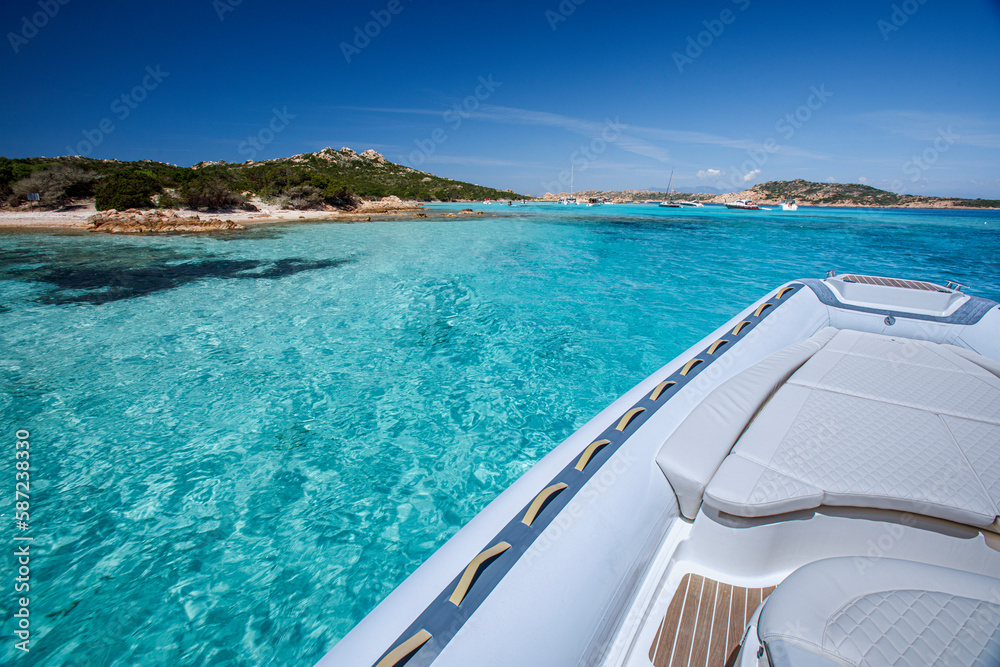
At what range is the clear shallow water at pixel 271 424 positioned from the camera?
5.78 ft

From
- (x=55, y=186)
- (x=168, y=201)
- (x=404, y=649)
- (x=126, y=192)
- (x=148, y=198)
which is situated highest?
(x=55, y=186)

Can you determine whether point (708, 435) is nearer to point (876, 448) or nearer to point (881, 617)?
point (876, 448)

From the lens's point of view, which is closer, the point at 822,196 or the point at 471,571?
the point at 471,571

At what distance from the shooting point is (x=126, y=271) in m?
8.16

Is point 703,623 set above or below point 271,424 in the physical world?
above

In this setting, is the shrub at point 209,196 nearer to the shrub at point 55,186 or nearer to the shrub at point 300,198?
the shrub at point 300,198

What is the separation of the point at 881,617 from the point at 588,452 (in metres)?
0.82

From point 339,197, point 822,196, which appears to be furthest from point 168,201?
point 822,196

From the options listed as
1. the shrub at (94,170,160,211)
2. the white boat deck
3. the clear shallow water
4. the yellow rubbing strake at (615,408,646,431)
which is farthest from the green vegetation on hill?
the white boat deck

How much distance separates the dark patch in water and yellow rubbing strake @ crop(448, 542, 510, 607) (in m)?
8.03

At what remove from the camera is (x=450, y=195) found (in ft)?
192

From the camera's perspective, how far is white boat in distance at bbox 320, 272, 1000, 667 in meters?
0.84

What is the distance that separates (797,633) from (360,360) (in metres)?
4.01

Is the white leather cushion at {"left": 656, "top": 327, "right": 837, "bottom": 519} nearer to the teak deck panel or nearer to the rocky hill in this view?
the teak deck panel
